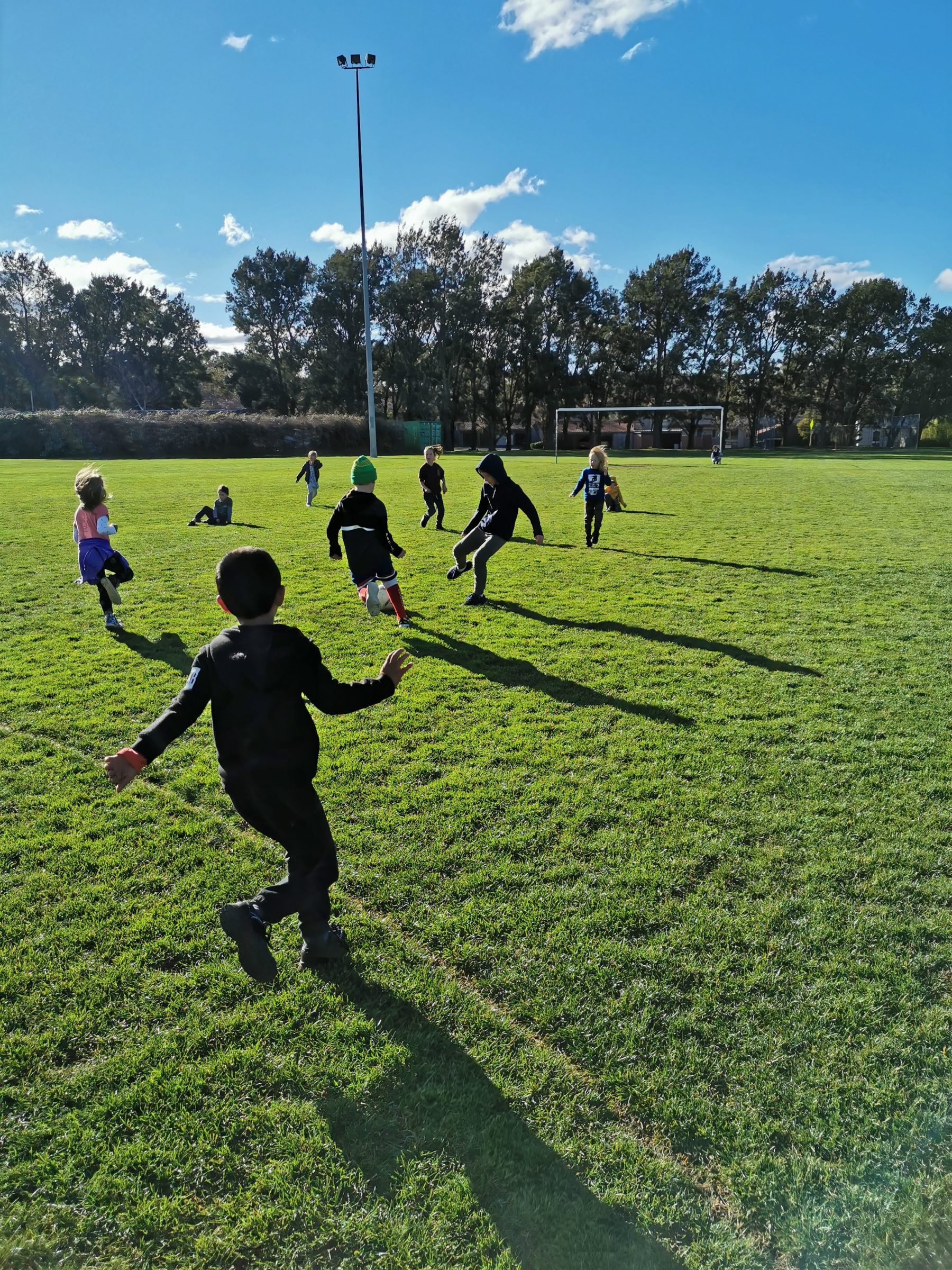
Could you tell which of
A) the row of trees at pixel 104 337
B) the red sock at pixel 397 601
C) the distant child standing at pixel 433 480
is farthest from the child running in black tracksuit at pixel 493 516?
the row of trees at pixel 104 337

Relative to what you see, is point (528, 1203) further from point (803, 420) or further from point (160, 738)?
point (803, 420)

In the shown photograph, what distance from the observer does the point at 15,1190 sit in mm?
2172

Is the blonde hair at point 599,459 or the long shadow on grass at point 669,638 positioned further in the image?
the blonde hair at point 599,459

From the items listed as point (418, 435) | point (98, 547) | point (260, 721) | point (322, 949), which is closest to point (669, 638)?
point (322, 949)

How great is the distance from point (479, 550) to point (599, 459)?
13.0 ft

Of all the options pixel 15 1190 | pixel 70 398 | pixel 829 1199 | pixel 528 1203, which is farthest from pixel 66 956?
pixel 70 398

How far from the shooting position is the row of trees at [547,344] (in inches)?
2687

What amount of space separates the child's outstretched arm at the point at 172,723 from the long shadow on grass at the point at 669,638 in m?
4.92

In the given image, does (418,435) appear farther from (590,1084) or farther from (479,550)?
(590,1084)

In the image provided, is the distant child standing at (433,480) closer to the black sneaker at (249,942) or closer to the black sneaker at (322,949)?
the black sneaker at (322,949)

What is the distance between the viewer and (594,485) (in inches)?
467

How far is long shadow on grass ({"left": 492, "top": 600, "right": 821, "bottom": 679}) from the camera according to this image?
22.1 feet

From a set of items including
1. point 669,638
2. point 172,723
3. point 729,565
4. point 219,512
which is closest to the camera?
point 172,723

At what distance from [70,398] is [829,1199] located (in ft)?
306
